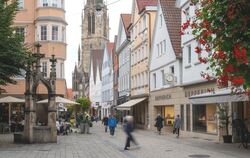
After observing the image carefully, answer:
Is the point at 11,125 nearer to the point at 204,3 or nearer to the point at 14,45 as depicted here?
the point at 14,45

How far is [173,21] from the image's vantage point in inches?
1606

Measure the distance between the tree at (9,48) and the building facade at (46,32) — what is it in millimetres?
17549

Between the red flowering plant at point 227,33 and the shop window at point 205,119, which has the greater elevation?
the red flowering plant at point 227,33

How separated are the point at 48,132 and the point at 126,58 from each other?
1588 inches

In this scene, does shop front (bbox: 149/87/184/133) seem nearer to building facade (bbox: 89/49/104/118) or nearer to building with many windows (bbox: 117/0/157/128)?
building with many windows (bbox: 117/0/157/128)

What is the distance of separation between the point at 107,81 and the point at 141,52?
45272 mm

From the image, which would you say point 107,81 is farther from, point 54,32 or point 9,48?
point 9,48

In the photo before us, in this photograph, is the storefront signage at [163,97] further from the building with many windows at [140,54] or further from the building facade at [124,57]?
the building facade at [124,57]

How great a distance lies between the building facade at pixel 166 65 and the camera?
1505 inches

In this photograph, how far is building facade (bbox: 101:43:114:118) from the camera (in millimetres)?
92331

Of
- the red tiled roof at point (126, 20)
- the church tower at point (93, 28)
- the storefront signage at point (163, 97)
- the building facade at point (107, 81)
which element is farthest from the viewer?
the church tower at point (93, 28)

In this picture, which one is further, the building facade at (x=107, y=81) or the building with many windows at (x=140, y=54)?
the building facade at (x=107, y=81)

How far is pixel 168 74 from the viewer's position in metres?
38.3

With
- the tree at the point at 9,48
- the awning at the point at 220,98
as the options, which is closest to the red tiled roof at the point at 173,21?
the awning at the point at 220,98
